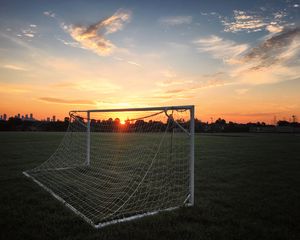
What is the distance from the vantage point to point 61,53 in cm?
1184

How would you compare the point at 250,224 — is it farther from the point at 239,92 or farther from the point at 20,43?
the point at 239,92

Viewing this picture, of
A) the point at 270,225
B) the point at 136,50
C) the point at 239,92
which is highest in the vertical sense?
the point at 136,50

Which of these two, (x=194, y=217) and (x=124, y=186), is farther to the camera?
(x=124, y=186)

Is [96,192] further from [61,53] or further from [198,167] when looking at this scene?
[61,53]

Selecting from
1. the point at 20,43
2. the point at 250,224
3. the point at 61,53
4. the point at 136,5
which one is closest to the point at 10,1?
the point at 20,43

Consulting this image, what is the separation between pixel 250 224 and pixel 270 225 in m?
0.29

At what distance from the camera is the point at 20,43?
11.1 metres

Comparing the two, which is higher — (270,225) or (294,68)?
(294,68)

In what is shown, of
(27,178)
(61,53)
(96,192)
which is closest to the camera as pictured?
(96,192)

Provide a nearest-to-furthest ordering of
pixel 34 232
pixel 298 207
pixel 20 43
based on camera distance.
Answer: pixel 34 232 → pixel 298 207 → pixel 20 43

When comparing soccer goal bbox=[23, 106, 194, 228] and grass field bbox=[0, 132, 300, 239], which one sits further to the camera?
soccer goal bbox=[23, 106, 194, 228]

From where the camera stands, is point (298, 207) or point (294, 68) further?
point (294, 68)

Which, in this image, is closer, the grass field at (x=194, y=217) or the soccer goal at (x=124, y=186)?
the grass field at (x=194, y=217)

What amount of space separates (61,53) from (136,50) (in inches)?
136
